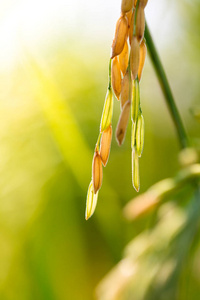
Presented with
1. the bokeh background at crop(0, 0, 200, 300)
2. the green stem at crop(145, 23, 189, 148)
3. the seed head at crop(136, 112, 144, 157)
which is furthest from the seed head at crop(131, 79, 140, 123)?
the bokeh background at crop(0, 0, 200, 300)

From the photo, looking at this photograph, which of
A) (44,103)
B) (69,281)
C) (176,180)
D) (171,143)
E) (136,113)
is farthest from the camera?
(171,143)

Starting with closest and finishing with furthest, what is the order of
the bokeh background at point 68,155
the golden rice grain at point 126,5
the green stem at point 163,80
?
the golden rice grain at point 126,5
the green stem at point 163,80
the bokeh background at point 68,155

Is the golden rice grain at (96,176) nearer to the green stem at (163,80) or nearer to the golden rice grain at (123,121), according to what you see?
the golden rice grain at (123,121)

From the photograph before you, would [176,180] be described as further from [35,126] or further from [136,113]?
[35,126]

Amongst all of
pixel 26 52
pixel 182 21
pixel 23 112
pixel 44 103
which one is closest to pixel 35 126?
pixel 23 112

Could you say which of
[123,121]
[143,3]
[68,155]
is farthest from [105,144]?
[68,155]

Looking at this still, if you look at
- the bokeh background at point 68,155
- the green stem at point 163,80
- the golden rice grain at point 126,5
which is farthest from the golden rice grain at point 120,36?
the bokeh background at point 68,155

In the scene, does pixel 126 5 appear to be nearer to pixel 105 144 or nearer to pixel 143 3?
pixel 143 3
